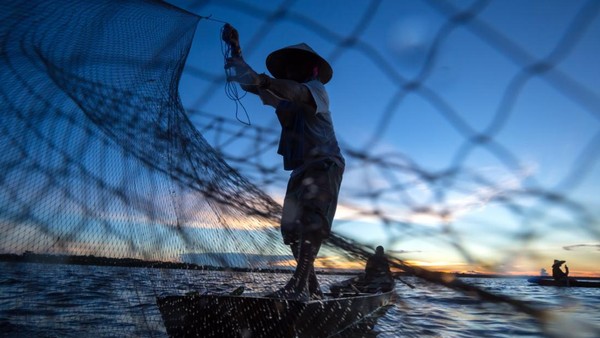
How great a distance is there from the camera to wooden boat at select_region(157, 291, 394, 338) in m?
2.86

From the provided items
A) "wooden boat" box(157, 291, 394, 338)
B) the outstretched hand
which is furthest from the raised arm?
"wooden boat" box(157, 291, 394, 338)

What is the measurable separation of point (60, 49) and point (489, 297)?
2.91 meters

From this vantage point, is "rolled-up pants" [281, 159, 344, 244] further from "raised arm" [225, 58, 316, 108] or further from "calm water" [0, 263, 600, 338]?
"calm water" [0, 263, 600, 338]

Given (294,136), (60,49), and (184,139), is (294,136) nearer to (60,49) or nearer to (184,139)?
(184,139)

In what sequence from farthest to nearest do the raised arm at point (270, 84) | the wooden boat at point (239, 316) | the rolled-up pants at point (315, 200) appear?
1. the rolled-up pants at point (315, 200)
2. the wooden boat at point (239, 316)
3. the raised arm at point (270, 84)

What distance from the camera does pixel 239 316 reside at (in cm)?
295

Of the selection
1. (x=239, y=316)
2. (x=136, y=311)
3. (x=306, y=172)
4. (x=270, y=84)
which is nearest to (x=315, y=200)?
(x=306, y=172)

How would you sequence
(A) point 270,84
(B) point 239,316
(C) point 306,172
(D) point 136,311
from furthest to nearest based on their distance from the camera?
(D) point 136,311, (C) point 306,172, (B) point 239,316, (A) point 270,84

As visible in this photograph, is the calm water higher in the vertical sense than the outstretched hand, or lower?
lower

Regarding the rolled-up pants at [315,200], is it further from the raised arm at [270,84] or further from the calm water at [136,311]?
the calm water at [136,311]

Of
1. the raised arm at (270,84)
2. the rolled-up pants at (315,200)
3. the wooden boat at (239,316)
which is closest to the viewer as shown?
the raised arm at (270,84)

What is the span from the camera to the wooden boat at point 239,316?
9.39ft

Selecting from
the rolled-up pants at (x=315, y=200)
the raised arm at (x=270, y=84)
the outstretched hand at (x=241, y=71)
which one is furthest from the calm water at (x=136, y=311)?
the outstretched hand at (x=241, y=71)

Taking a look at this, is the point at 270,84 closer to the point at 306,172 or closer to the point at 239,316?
the point at 306,172
